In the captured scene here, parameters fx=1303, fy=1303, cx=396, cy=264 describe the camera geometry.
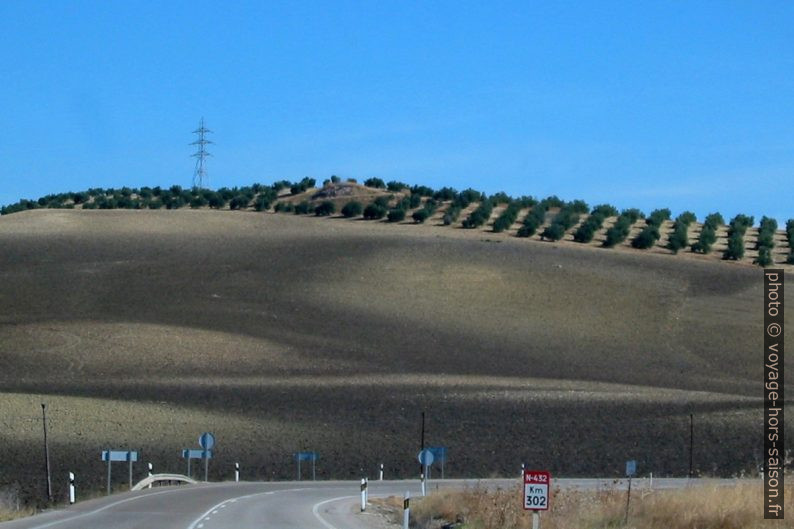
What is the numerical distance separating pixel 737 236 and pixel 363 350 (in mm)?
48986

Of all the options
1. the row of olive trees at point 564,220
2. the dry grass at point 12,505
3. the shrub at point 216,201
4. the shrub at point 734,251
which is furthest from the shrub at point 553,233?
the dry grass at point 12,505

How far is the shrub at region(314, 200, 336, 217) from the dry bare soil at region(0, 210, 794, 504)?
1106 centimetres

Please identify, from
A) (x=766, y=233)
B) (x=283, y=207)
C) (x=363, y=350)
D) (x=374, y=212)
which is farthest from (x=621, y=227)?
(x=363, y=350)

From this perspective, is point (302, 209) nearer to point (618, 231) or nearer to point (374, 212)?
point (374, 212)

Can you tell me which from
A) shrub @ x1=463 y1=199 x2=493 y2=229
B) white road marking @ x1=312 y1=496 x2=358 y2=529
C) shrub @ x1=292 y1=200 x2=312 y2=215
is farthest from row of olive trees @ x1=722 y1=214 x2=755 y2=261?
white road marking @ x1=312 y1=496 x2=358 y2=529

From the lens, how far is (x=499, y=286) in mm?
88188

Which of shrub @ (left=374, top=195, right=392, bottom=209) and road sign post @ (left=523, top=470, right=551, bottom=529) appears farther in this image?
shrub @ (left=374, top=195, right=392, bottom=209)

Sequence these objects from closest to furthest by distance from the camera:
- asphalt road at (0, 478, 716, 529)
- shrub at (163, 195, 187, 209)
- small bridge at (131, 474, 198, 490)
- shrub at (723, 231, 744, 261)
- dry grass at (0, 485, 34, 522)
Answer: asphalt road at (0, 478, 716, 529) < dry grass at (0, 485, 34, 522) < small bridge at (131, 474, 198, 490) < shrub at (723, 231, 744, 261) < shrub at (163, 195, 187, 209)

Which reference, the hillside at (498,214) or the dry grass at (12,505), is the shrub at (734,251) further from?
the dry grass at (12,505)

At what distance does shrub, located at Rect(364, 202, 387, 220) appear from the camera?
122938 millimetres

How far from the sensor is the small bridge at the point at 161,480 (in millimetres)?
39688

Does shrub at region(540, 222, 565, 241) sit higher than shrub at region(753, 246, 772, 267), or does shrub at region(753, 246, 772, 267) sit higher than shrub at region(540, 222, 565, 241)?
shrub at region(540, 222, 565, 241)

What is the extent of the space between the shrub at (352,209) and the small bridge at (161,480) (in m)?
80.2

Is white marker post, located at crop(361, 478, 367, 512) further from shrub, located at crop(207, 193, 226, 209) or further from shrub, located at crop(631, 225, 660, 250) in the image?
shrub, located at crop(207, 193, 226, 209)
